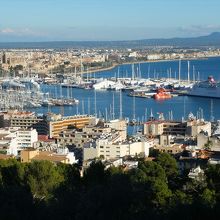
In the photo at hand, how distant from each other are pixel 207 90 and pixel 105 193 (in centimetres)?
1628

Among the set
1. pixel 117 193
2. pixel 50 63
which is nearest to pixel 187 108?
pixel 117 193

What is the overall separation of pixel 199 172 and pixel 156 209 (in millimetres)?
1210

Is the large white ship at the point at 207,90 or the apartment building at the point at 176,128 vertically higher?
the apartment building at the point at 176,128

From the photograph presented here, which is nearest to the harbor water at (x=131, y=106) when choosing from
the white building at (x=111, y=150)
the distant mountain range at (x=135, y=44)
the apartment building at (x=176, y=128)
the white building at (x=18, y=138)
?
the apartment building at (x=176, y=128)

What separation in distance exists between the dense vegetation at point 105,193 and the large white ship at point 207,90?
580 inches

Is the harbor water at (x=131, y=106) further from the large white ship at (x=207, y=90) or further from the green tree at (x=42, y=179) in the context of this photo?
the green tree at (x=42, y=179)

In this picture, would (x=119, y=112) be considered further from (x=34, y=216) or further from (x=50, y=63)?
(x=50, y=63)

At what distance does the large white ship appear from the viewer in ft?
68.4

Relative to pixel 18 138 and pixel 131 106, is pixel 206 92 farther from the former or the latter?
pixel 18 138

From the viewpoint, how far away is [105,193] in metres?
5.19

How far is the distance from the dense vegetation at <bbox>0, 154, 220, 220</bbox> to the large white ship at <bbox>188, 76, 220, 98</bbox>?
14.7 meters

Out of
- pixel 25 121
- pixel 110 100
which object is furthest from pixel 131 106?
pixel 25 121

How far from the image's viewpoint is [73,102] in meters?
17.9

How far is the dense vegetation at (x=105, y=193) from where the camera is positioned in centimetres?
488
